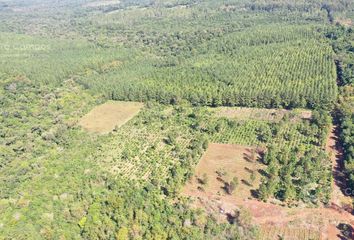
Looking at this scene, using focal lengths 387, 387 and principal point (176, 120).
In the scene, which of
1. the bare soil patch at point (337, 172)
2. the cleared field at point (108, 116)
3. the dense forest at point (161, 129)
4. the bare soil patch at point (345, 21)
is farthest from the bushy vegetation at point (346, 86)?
the cleared field at point (108, 116)

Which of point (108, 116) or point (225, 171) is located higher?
point (225, 171)

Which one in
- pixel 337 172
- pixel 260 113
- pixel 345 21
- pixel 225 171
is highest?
pixel 337 172

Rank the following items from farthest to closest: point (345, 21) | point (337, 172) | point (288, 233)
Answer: point (345, 21) < point (337, 172) < point (288, 233)

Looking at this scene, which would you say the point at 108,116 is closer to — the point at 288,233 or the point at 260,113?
the point at 260,113

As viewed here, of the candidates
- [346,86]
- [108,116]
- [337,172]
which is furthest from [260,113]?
[108,116]

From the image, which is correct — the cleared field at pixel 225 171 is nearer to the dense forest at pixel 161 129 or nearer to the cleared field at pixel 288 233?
the dense forest at pixel 161 129

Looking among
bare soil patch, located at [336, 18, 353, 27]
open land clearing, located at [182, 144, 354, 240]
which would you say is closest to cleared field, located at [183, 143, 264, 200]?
open land clearing, located at [182, 144, 354, 240]

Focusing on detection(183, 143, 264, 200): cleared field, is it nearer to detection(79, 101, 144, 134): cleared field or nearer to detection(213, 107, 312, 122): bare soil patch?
detection(213, 107, 312, 122): bare soil patch

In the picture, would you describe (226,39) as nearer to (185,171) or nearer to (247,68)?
(247,68)
